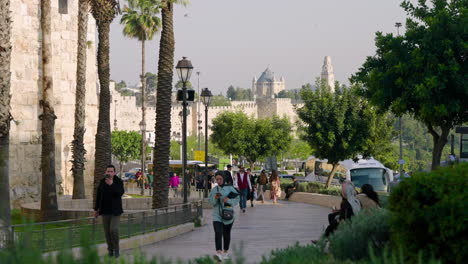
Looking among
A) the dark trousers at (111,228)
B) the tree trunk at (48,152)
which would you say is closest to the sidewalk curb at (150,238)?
the dark trousers at (111,228)

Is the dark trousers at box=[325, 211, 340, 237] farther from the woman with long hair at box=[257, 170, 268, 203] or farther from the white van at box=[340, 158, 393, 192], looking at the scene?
the white van at box=[340, 158, 393, 192]

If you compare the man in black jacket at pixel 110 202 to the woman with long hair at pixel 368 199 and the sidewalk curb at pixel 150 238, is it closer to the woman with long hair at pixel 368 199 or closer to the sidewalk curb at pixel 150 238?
the sidewalk curb at pixel 150 238

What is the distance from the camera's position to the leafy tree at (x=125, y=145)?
96812mm

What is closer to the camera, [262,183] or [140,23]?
[262,183]

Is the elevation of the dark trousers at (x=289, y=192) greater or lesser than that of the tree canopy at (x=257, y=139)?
Answer: lesser

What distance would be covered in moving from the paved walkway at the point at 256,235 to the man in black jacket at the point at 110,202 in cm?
70

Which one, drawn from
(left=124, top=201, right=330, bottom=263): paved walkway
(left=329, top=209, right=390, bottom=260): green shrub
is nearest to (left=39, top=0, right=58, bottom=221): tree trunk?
(left=124, top=201, right=330, bottom=263): paved walkway

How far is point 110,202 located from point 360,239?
503cm

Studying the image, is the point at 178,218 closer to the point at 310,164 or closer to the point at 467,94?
the point at 467,94

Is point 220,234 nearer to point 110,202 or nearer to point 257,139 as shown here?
point 110,202

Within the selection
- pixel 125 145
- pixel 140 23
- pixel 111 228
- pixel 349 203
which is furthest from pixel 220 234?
pixel 125 145

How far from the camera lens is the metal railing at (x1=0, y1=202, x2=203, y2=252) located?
42.6ft

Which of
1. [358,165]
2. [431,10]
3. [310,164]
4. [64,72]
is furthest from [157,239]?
[310,164]

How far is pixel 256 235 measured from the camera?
1959cm
